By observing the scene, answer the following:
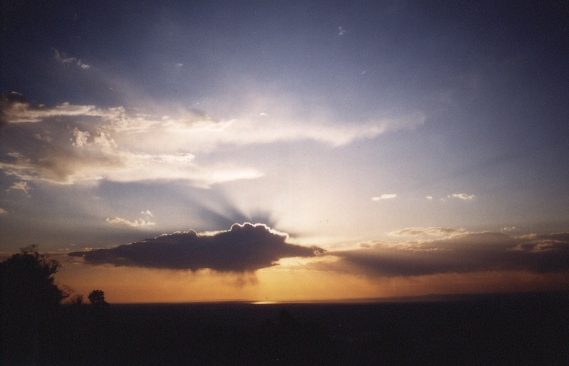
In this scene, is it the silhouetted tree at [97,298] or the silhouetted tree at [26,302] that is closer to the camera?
the silhouetted tree at [26,302]

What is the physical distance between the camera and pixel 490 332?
325ft

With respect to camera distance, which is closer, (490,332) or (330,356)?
(330,356)

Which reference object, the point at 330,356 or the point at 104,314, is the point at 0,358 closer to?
the point at 104,314

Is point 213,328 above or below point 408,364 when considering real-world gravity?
above

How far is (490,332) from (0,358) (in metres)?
115

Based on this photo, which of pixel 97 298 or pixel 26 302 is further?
pixel 97 298

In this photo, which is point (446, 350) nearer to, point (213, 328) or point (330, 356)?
point (330, 356)

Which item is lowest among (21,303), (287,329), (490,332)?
(490,332)

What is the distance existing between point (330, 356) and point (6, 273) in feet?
148

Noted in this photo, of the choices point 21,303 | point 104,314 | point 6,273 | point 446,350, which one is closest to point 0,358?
point 21,303

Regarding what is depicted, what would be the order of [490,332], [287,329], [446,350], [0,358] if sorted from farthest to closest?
1. [490,332]
2. [446,350]
3. [287,329]
4. [0,358]

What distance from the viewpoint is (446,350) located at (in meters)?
72.6

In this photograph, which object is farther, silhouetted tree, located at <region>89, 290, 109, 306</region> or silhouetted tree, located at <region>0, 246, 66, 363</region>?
silhouetted tree, located at <region>89, 290, 109, 306</region>

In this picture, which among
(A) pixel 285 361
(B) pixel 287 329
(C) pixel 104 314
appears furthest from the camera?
(C) pixel 104 314
